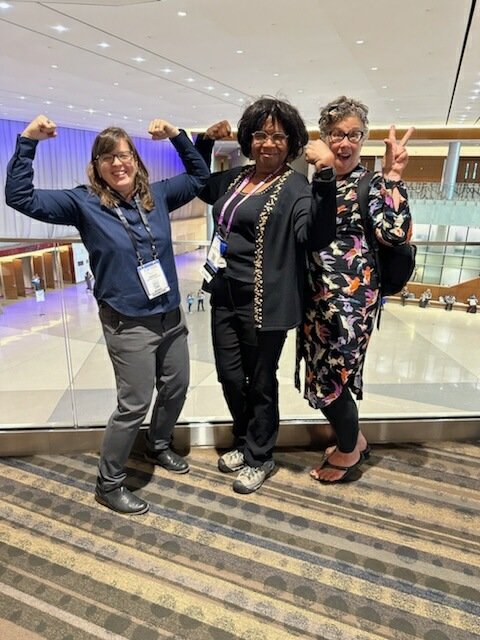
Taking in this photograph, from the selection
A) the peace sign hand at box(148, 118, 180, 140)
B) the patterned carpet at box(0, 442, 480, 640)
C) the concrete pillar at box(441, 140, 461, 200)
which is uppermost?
the concrete pillar at box(441, 140, 461, 200)

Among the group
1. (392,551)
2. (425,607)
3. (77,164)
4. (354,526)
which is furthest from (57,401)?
(77,164)

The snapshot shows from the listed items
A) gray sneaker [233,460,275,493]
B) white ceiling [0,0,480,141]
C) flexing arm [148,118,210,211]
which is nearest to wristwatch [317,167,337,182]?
flexing arm [148,118,210,211]

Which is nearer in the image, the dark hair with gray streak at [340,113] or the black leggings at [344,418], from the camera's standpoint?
the dark hair with gray streak at [340,113]

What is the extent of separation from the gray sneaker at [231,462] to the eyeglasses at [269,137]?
1364 mm

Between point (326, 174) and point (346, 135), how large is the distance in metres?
0.25

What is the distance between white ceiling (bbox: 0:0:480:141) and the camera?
540 cm

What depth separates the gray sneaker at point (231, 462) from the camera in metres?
2.04

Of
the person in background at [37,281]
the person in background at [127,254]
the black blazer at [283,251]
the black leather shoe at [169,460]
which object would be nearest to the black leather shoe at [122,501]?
the person in background at [127,254]

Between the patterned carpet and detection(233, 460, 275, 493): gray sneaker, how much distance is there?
0.04 metres

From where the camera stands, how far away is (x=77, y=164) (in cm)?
1927

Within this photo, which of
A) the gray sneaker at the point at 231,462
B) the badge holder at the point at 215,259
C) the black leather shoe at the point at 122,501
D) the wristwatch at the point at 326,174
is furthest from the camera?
the gray sneaker at the point at 231,462

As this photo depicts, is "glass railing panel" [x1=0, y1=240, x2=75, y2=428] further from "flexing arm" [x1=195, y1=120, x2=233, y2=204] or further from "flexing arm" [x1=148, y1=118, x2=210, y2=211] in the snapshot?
"flexing arm" [x1=195, y1=120, x2=233, y2=204]

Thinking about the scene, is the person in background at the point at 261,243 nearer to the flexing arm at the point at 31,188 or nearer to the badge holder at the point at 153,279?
the badge holder at the point at 153,279

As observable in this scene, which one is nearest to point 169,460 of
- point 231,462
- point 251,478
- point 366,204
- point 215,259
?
point 231,462
